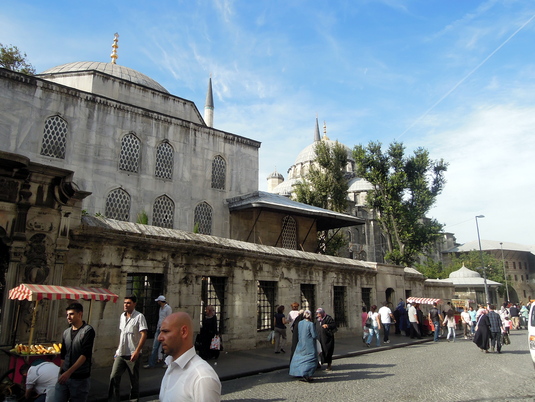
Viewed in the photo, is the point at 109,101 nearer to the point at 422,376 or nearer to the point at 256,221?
the point at 256,221

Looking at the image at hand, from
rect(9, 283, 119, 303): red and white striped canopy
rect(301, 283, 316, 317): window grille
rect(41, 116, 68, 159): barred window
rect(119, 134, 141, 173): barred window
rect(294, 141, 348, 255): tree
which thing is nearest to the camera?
rect(9, 283, 119, 303): red and white striped canopy

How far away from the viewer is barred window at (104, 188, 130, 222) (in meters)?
17.6

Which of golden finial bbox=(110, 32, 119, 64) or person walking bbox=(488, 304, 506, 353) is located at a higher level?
golden finial bbox=(110, 32, 119, 64)

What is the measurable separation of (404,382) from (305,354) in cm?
191

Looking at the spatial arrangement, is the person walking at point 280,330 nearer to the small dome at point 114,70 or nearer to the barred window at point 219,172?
the barred window at point 219,172

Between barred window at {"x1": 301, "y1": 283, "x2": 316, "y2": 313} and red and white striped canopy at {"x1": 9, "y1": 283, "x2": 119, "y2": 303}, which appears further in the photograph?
barred window at {"x1": 301, "y1": 283, "x2": 316, "y2": 313}

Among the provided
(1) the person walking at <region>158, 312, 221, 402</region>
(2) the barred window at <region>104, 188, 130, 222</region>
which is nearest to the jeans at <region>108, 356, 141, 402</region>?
(1) the person walking at <region>158, 312, 221, 402</region>

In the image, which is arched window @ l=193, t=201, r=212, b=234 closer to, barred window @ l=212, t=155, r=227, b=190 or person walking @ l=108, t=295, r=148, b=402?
barred window @ l=212, t=155, r=227, b=190

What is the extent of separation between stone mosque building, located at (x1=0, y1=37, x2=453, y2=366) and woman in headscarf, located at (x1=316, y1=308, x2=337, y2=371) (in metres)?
2.95

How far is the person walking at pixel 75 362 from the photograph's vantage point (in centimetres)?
453

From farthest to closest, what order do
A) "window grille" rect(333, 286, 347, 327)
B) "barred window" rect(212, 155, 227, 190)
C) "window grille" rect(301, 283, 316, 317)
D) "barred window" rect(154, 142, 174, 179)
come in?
"barred window" rect(212, 155, 227, 190)
"barred window" rect(154, 142, 174, 179)
"window grille" rect(333, 286, 347, 327)
"window grille" rect(301, 283, 316, 317)

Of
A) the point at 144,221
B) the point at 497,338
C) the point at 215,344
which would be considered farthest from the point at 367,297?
the point at 144,221

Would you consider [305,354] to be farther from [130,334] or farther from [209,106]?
[209,106]

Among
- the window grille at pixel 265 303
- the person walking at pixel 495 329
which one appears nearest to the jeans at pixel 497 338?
the person walking at pixel 495 329
